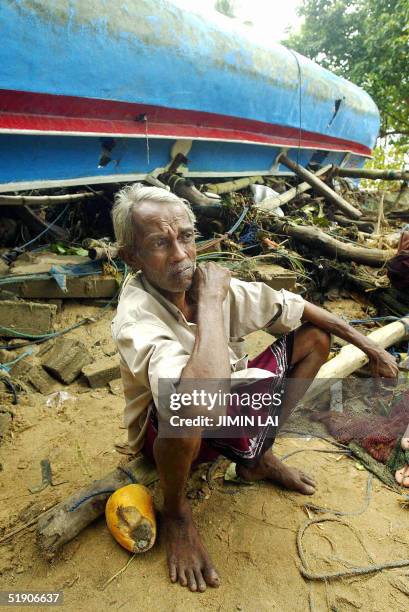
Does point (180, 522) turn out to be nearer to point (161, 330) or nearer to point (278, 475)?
point (278, 475)

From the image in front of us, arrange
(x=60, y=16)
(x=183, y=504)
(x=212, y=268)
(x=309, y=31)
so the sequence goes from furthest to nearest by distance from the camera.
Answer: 1. (x=309, y=31)
2. (x=60, y=16)
3. (x=212, y=268)
4. (x=183, y=504)

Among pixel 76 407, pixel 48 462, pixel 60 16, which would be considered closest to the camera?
pixel 48 462

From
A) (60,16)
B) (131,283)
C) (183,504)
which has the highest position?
(60,16)

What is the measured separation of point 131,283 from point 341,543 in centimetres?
143

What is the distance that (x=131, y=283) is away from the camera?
69.8 inches

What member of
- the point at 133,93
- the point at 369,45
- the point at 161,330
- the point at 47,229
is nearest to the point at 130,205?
the point at 161,330

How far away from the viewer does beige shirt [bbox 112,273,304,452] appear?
141cm

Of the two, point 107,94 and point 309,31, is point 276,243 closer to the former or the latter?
point 107,94

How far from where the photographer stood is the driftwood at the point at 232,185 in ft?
19.0

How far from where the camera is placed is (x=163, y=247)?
1757 mm

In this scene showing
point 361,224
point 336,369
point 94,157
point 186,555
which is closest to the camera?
point 186,555

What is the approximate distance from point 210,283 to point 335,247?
3488 millimetres

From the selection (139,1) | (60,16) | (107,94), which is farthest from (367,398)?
(139,1)

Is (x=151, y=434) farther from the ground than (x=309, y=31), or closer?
closer
